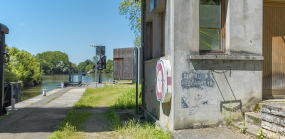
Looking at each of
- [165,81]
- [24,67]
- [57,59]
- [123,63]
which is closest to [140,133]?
[165,81]

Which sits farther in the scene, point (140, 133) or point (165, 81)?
point (140, 133)

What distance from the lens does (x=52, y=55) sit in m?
140

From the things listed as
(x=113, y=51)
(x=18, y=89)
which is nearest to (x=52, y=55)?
(x=113, y=51)

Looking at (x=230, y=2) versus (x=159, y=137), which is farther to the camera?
(x=230, y=2)

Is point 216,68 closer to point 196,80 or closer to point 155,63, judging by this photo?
point 196,80

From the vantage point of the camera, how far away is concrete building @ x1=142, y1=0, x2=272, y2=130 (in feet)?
16.3

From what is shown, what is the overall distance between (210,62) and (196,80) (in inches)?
18.8

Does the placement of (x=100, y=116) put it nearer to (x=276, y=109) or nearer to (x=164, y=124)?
(x=164, y=124)

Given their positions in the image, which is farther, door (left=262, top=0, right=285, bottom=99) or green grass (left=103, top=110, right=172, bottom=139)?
door (left=262, top=0, right=285, bottom=99)

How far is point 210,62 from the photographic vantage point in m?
5.06

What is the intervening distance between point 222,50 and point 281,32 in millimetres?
1848

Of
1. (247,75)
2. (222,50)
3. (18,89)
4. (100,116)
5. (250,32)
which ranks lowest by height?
(100,116)

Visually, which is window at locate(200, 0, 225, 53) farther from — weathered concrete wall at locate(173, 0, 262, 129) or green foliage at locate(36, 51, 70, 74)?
green foliage at locate(36, 51, 70, 74)

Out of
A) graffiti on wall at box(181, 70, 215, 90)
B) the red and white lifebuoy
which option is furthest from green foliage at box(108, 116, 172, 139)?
graffiti on wall at box(181, 70, 215, 90)
